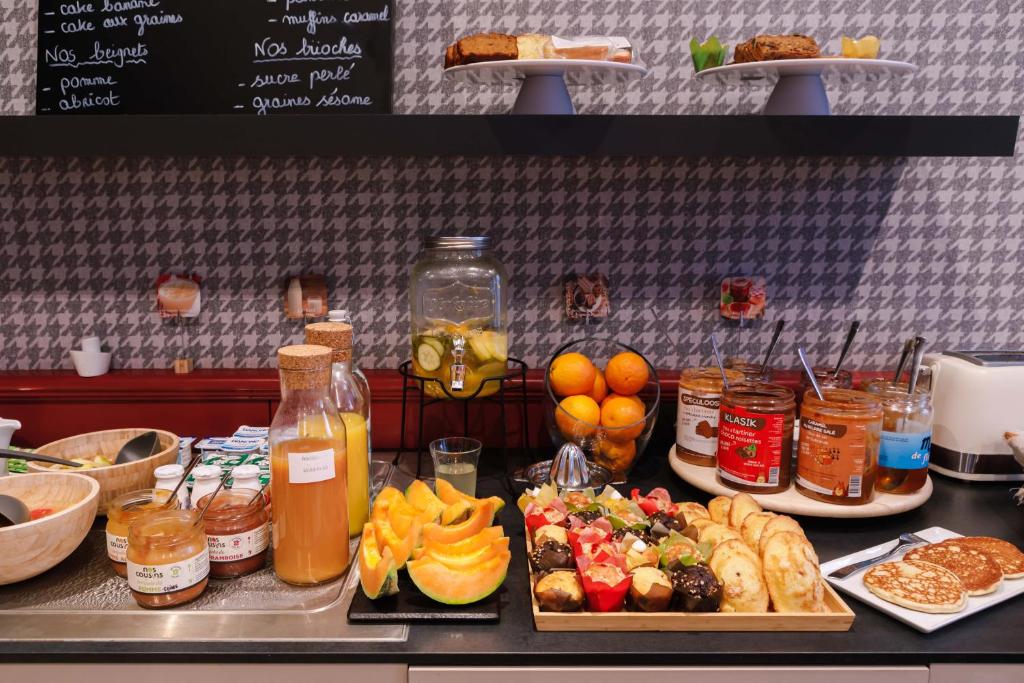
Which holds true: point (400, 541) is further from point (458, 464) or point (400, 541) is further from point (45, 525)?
point (45, 525)

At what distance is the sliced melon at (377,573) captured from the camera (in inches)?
39.2

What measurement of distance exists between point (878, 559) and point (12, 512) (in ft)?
4.26

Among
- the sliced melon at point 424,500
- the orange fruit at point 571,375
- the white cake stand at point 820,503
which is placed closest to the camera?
the sliced melon at point 424,500

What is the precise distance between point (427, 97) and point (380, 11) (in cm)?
20

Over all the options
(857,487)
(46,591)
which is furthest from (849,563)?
(46,591)

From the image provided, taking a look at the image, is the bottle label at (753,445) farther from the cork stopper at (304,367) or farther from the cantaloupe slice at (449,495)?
the cork stopper at (304,367)

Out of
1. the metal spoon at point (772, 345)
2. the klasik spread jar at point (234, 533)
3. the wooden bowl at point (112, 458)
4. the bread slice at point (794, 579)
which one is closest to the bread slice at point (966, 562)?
the bread slice at point (794, 579)

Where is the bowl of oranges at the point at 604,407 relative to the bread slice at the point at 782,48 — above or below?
below

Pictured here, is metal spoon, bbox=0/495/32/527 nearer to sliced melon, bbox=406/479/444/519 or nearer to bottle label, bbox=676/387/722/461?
sliced melon, bbox=406/479/444/519

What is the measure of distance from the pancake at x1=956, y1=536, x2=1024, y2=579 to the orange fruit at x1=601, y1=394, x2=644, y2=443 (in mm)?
561

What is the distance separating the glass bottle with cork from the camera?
120 centimetres

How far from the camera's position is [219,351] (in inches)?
67.6

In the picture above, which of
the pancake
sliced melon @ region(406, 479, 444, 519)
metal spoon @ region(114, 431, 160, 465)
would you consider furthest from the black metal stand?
the pancake

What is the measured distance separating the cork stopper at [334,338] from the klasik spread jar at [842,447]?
792 mm
